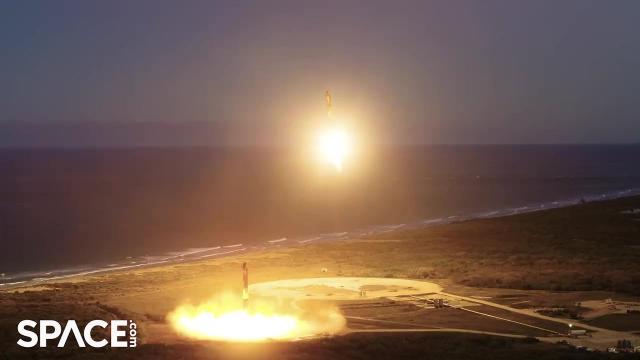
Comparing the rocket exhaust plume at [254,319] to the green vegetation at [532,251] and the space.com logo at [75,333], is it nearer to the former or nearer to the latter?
the space.com logo at [75,333]

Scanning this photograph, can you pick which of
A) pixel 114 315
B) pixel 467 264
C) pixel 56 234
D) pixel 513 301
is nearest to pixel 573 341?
pixel 513 301

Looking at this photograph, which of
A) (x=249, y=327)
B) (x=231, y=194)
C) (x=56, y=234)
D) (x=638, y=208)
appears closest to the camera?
(x=249, y=327)

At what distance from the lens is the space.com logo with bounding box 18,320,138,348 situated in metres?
29.3

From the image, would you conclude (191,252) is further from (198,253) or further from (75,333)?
(75,333)

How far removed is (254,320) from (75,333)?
262 inches

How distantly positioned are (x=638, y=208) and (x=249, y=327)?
70.3 metres

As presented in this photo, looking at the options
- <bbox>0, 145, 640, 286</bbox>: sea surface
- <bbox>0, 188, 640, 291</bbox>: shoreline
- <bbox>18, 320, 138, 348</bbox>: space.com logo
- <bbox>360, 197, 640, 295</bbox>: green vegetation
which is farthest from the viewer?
<bbox>0, 145, 640, 286</bbox>: sea surface

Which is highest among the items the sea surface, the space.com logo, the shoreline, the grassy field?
the sea surface

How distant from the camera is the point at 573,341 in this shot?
1226 inches

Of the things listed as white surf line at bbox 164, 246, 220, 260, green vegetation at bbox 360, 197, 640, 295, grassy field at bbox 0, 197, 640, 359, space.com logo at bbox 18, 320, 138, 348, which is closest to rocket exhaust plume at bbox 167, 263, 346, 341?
grassy field at bbox 0, 197, 640, 359

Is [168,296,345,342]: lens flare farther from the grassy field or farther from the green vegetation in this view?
the green vegetation

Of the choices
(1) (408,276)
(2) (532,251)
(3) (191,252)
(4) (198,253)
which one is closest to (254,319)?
(1) (408,276)

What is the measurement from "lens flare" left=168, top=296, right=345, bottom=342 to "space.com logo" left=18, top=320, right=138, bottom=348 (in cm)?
217

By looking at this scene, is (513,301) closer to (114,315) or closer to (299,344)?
(299,344)
